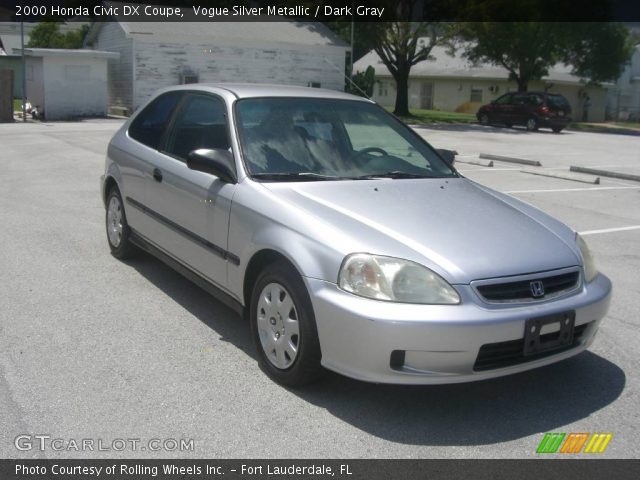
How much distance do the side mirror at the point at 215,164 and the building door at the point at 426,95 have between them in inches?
2117

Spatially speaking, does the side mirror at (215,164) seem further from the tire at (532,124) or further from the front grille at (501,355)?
the tire at (532,124)

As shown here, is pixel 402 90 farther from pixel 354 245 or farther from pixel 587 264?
pixel 354 245

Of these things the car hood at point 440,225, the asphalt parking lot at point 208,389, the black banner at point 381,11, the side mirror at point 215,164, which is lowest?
the asphalt parking lot at point 208,389

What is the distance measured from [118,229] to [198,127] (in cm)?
174

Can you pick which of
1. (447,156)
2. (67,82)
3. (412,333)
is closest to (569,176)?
(447,156)

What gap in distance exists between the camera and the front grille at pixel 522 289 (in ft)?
12.1

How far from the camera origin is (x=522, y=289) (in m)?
3.76

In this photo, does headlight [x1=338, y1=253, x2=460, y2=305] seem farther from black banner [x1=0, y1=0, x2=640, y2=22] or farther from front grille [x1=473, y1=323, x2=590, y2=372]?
black banner [x1=0, y1=0, x2=640, y2=22]

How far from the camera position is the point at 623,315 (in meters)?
5.63

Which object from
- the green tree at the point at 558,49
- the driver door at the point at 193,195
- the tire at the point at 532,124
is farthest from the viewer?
the green tree at the point at 558,49

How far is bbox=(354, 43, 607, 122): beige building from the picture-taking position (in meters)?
51.8

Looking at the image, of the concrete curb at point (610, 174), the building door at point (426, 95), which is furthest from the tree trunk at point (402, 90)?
the concrete curb at point (610, 174)
